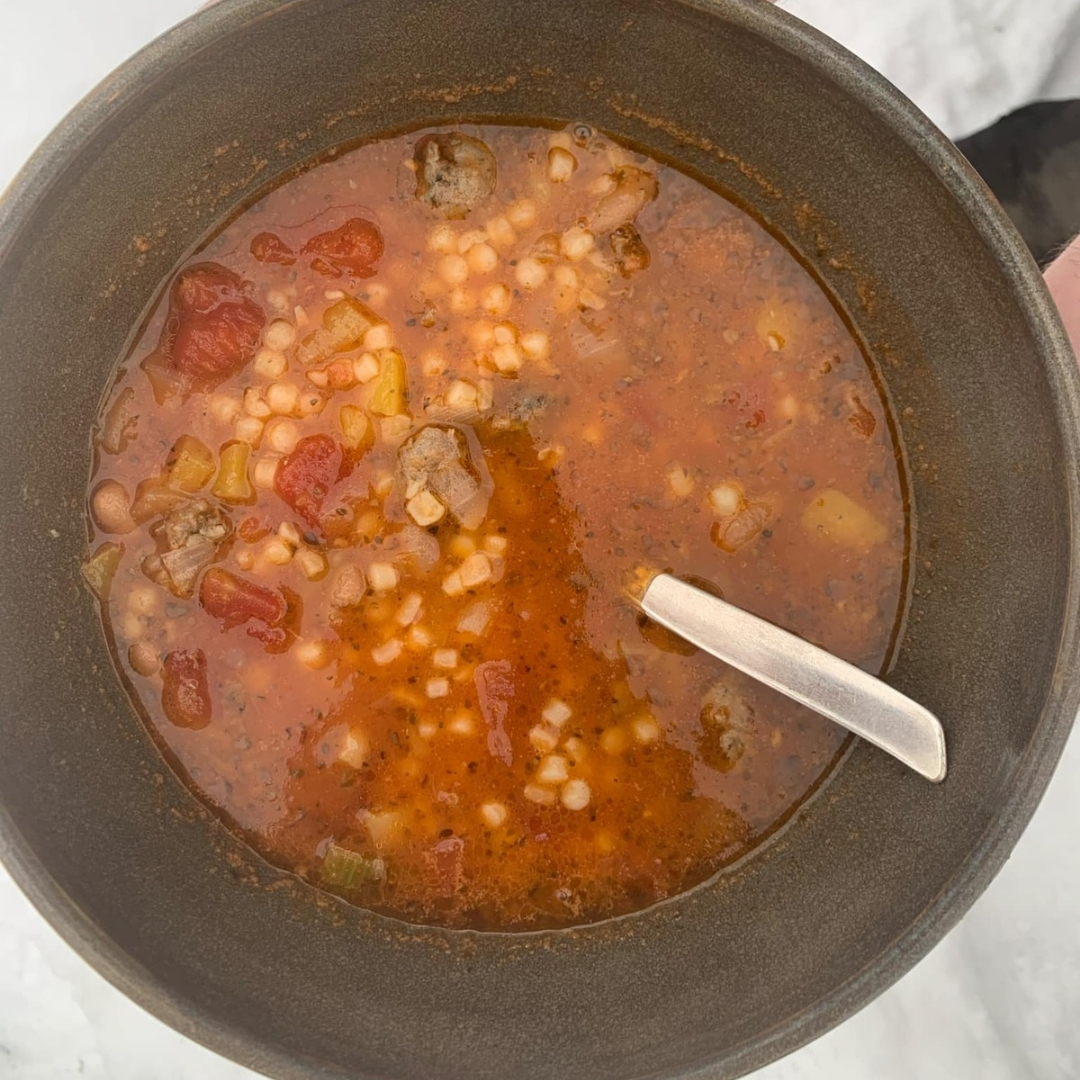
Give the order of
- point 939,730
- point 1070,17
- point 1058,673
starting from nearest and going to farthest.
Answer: point 1058,673 → point 939,730 → point 1070,17

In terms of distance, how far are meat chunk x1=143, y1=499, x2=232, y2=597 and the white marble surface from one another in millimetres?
895

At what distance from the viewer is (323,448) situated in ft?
6.94

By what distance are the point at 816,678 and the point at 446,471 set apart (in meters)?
0.89

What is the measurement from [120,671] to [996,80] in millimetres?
2516

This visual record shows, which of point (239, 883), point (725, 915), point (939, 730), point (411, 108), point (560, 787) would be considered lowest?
point (725, 915)

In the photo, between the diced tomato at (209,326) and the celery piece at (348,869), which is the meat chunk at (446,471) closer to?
the diced tomato at (209,326)

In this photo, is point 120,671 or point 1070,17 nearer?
point 120,671

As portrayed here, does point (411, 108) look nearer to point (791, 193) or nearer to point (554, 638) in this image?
point (791, 193)

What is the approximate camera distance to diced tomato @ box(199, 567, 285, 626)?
2118 mm

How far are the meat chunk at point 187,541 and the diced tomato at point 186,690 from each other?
0.49ft

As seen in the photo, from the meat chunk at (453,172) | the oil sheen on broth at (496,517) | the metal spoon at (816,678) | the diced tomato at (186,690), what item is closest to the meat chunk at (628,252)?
the oil sheen on broth at (496,517)

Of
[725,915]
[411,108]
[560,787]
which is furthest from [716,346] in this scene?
[725,915]

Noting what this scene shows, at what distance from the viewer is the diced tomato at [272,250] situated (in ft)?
7.06

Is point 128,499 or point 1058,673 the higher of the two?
point 128,499
